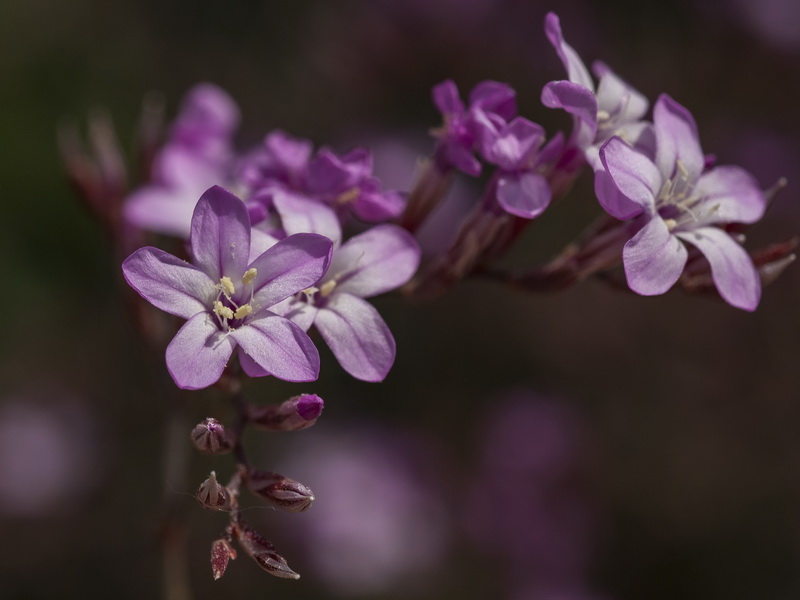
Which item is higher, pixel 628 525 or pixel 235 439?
pixel 235 439

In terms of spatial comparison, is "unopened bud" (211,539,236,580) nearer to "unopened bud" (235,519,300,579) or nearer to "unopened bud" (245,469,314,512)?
"unopened bud" (235,519,300,579)

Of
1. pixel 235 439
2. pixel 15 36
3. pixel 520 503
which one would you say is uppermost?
pixel 235 439

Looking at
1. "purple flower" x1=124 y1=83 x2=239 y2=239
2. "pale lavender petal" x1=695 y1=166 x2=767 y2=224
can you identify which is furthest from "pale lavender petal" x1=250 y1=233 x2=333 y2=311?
"pale lavender petal" x1=695 y1=166 x2=767 y2=224

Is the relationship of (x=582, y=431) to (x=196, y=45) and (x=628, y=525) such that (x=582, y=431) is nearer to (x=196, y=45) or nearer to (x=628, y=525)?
(x=628, y=525)

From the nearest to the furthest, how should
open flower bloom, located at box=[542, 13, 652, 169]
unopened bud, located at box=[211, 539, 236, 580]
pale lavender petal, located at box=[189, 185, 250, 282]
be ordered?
unopened bud, located at box=[211, 539, 236, 580] → pale lavender petal, located at box=[189, 185, 250, 282] → open flower bloom, located at box=[542, 13, 652, 169]

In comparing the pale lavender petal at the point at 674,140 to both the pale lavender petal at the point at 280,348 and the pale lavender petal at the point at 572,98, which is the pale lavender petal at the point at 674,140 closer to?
the pale lavender petal at the point at 572,98

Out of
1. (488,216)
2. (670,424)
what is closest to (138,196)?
(488,216)

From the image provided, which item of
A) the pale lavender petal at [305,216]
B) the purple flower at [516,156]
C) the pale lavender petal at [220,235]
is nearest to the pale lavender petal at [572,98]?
the purple flower at [516,156]
